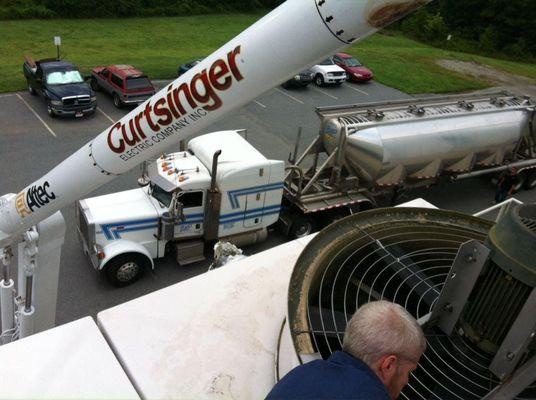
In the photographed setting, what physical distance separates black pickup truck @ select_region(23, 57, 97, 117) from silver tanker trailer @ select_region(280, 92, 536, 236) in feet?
31.2

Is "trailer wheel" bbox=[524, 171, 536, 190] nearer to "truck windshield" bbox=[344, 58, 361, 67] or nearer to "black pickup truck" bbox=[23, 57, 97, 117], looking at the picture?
"truck windshield" bbox=[344, 58, 361, 67]

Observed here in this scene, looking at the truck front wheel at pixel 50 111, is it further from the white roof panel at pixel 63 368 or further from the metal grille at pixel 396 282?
the metal grille at pixel 396 282

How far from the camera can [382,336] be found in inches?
103

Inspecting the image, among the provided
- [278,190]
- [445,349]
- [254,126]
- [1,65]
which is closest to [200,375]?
[445,349]

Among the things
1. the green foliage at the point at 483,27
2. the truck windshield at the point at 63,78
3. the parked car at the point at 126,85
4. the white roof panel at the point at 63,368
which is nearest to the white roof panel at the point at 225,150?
the white roof panel at the point at 63,368

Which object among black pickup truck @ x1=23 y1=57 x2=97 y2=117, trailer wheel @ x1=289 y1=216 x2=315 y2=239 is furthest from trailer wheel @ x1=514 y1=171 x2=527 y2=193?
black pickup truck @ x1=23 y1=57 x2=97 y2=117

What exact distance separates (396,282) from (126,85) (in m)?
16.3

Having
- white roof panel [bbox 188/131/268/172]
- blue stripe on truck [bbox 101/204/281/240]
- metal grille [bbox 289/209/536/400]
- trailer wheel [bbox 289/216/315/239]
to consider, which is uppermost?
metal grille [bbox 289/209/536/400]

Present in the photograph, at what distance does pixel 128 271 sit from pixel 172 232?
46.1 inches

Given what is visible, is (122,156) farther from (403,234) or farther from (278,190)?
(278,190)

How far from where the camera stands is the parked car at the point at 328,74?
2428 cm

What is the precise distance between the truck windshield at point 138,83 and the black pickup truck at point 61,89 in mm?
1464

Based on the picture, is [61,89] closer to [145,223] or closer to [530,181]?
[145,223]

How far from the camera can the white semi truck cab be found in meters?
9.79
